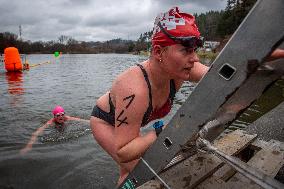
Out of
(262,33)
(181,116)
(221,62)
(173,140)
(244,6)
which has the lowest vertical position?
(173,140)

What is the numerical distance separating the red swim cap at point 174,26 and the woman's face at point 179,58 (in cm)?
7

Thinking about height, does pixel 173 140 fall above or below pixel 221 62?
below

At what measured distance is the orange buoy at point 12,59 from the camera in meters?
26.9

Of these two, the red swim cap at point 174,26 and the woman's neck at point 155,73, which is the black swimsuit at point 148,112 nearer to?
the woman's neck at point 155,73

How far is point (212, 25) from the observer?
136000 mm

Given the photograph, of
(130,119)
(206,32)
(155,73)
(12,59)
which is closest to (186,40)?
(155,73)

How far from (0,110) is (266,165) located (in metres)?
12.5

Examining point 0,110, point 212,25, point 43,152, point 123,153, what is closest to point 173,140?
point 123,153

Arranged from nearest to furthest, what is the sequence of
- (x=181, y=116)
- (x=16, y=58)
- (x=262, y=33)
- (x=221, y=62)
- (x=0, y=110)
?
(x=262, y=33) < (x=221, y=62) < (x=181, y=116) < (x=0, y=110) < (x=16, y=58)

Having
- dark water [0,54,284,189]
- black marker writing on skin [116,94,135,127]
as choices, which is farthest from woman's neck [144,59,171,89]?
dark water [0,54,284,189]

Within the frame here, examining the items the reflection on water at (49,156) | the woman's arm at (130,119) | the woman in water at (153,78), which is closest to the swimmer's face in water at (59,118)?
the reflection on water at (49,156)

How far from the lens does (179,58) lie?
2.47m

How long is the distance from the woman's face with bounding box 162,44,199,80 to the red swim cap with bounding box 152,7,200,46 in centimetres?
7

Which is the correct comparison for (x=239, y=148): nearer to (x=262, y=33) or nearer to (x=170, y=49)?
(x=170, y=49)
